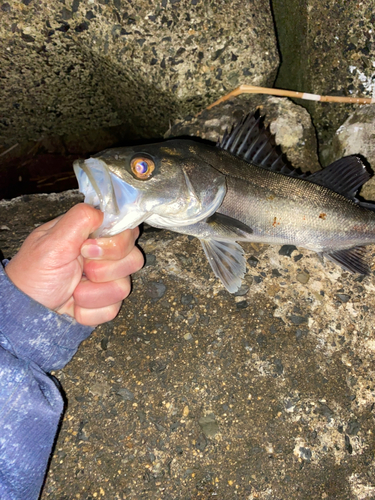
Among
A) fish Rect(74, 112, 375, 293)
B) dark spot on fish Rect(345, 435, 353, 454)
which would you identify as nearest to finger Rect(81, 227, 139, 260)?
fish Rect(74, 112, 375, 293)

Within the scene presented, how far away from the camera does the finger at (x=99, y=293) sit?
8.46ft

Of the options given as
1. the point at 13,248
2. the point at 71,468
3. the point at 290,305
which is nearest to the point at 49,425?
the point at 71,468

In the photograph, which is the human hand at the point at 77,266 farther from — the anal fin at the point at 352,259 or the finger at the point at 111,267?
the anal fin at the point at 352,259

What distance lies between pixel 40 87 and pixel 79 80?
1.46 ft

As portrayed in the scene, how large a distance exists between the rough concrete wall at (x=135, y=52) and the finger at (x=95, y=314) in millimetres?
2511

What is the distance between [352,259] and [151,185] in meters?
1.90

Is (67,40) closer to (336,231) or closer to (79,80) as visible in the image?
(79,80)

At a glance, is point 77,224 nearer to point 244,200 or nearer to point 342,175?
point 244,200

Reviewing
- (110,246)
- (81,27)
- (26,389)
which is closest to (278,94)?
(81,27)

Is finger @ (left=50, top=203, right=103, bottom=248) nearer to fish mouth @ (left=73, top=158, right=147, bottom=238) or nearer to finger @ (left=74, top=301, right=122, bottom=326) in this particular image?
fish mouth @ (left=73, top=158, right=147, bottom=238)

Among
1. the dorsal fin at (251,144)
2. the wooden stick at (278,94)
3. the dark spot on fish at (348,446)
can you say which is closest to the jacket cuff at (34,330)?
the dorsal fin at (251,144)

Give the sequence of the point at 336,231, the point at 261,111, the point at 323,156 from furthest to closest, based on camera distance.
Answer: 1. the point at 323,156
2. the point at 261,111
3. the point at 336,231

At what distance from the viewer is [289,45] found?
14.8 ft

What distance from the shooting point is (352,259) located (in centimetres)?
317
